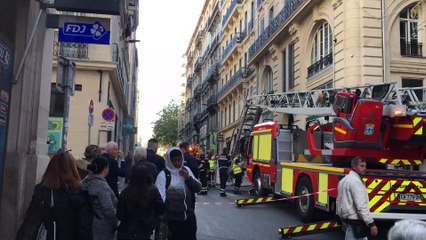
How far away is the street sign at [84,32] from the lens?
24.0 ft

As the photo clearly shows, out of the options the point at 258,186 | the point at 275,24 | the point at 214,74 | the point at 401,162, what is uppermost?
the point at 214,74

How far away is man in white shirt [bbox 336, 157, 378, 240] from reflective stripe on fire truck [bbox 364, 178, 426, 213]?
2.81 m

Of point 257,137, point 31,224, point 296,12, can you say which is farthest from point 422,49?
point 31,224

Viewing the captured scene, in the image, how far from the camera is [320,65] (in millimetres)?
22141

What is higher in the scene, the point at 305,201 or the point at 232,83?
the point at 232,83

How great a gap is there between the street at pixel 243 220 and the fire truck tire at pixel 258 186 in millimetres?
1030

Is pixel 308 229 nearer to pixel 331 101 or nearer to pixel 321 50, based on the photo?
pixel 331 101

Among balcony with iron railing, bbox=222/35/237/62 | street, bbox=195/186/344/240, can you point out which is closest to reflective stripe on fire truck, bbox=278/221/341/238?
street, bbox=195/186/344/240

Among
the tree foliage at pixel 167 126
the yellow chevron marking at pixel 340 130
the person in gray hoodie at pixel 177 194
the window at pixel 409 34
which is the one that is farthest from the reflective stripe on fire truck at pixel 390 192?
the tree foliage at pixel 167 126

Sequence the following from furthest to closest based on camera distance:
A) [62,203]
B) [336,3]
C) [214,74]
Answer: [214,74] < [336,3] < [62,203]

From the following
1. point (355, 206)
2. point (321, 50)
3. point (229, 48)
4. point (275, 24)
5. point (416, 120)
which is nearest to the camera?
point (355, 206)

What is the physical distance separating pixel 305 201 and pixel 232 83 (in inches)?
1267

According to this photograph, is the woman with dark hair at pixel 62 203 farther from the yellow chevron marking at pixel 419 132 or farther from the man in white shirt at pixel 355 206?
the yellow chevron marking at pixel 419 132

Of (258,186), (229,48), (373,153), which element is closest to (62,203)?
(373,153)
